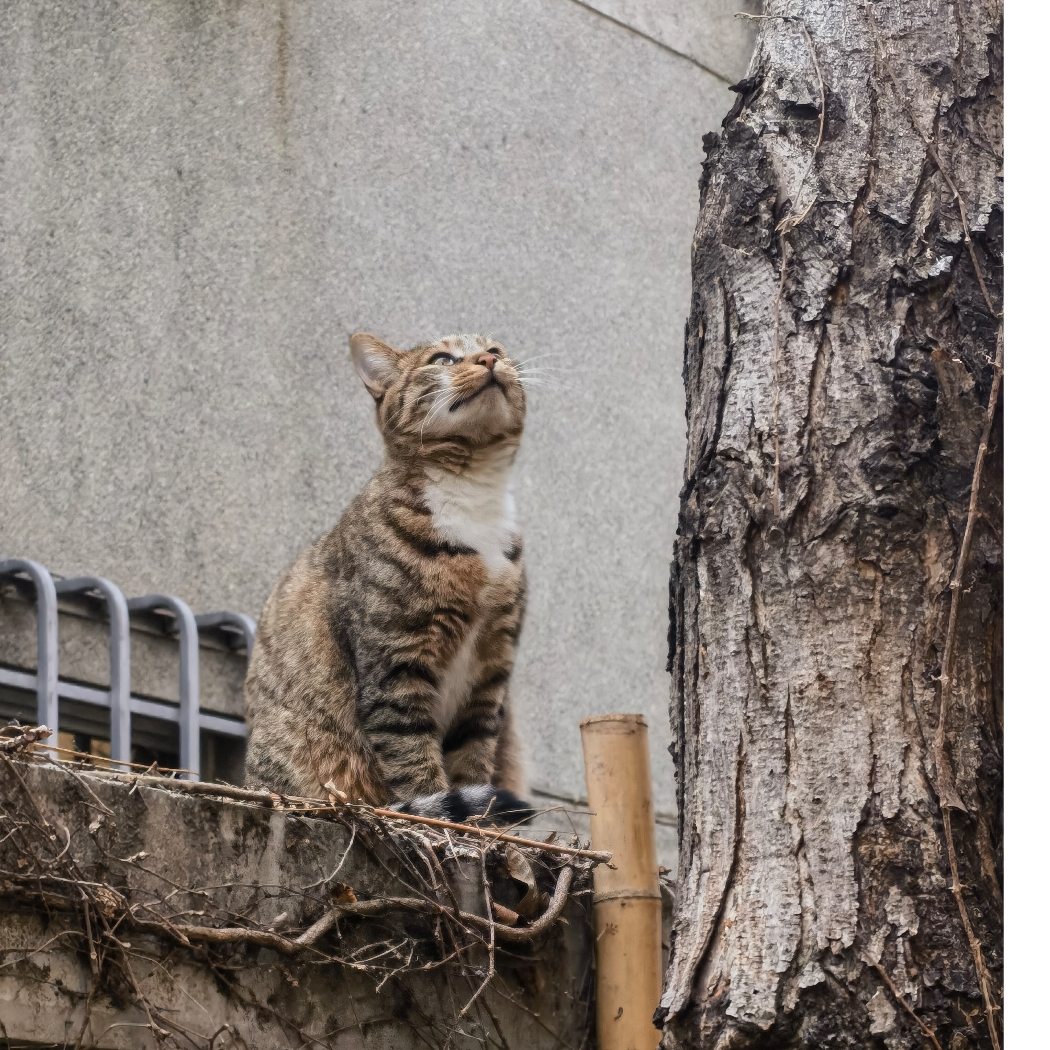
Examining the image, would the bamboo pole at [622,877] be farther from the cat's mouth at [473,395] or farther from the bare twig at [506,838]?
the cat's mouth at [473,395]

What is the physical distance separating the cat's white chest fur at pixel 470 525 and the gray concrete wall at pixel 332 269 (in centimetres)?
137

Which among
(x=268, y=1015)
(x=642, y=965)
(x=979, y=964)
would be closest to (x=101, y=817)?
(x=268, y=1015)

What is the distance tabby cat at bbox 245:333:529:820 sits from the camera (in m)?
4.13

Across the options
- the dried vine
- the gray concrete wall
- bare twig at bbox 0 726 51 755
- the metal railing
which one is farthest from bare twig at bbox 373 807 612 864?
the gray concrete wall

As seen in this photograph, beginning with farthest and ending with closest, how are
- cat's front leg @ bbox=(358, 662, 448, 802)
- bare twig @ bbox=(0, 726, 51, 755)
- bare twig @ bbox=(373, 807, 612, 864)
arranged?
1. cat's front leg @ bbox=(358, 662, 448, 802)
2. bare twig @ bbox=(373, 807, 612, 864)
3. bare twig @ bbox=(0, 726, 51, 755)

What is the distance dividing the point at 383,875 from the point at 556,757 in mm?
2746

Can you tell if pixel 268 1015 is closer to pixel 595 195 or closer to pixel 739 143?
pixel 739 143

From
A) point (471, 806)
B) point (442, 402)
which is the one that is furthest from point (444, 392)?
point (471, 806)

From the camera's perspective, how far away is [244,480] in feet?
18.2

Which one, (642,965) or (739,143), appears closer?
(739,143)

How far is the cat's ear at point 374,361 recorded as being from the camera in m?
4.75

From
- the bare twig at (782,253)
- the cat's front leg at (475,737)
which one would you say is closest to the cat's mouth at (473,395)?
the cat's front leg at (475,737)

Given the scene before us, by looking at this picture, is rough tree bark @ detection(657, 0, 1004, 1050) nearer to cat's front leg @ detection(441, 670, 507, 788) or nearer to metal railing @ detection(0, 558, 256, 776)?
cat's front leg @ detection(441, 670, 507, 788)

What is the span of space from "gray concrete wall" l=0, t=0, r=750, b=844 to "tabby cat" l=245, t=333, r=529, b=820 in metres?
1.01
